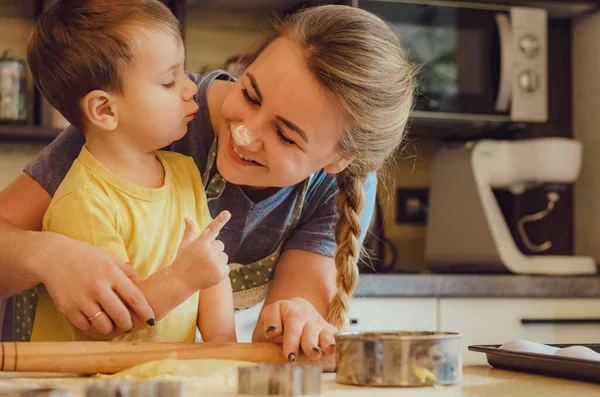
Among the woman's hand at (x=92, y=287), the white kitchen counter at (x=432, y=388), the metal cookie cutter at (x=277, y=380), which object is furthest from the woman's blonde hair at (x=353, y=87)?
the metal cookie cutter at (x=277, y=380)

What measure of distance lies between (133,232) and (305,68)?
0.33m

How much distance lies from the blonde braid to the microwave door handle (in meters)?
1.32

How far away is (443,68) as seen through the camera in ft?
8.57

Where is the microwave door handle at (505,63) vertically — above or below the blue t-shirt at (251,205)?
above

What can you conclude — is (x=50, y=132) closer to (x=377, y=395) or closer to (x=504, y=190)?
(x=504, y=190)

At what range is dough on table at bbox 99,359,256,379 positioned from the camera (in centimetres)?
83

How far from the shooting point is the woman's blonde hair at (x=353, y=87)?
1241 millimetres

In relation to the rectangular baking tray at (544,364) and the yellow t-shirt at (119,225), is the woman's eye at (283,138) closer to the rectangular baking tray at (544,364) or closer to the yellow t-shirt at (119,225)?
the yellow t-shirt at (119,225)

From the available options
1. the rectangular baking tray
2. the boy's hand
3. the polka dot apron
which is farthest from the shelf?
the rectangular baking tray

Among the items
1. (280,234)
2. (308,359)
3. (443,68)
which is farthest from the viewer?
(443,68)

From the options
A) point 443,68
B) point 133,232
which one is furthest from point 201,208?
point 443,68

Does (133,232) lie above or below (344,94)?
below

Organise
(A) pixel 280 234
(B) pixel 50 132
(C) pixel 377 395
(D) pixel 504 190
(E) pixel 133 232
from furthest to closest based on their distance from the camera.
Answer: (D) pixel 504 190 < (B) pixel 50 132 < (A) pixel 280 234 < (E) pixel 133 232 < (C) pixel 377 395

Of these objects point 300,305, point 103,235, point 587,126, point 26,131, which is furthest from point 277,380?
point 587,126
